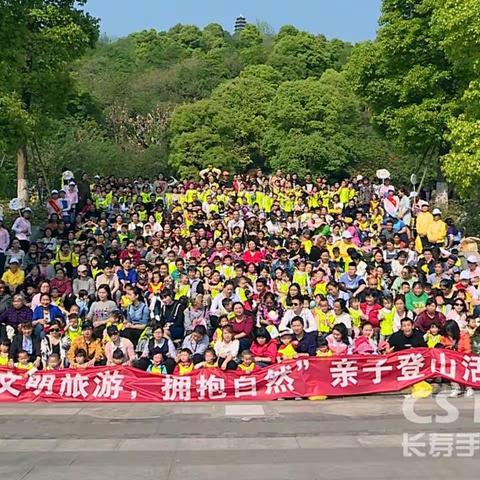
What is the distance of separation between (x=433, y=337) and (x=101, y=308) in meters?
5.86

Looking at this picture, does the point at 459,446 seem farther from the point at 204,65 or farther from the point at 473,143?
the point at 204,65

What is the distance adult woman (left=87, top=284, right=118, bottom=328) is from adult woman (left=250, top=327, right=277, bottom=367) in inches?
109

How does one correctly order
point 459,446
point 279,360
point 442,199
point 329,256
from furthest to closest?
1. point 442,199
2. point 329,256
3. point 279,360
4. point 459,446

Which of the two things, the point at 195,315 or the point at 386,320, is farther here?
the point at 195,315

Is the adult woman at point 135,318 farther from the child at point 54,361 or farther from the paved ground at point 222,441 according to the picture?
the paved ground at point 222,441

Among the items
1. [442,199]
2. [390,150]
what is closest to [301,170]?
[390,150]

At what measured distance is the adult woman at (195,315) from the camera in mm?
14758

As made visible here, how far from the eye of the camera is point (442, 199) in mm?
28734

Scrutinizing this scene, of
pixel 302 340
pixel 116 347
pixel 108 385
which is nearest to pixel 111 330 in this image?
pixel 116 347

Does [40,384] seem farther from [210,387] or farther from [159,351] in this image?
[210,387]

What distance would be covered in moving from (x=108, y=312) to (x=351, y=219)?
27.1ft

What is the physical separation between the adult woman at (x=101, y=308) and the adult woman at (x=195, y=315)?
4.37 ft

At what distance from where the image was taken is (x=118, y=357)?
13.4 metres

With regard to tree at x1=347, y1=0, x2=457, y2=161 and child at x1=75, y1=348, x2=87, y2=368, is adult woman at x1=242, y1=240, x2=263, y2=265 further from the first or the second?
tree at x1=347, y1=0, x2=457, y2=161
